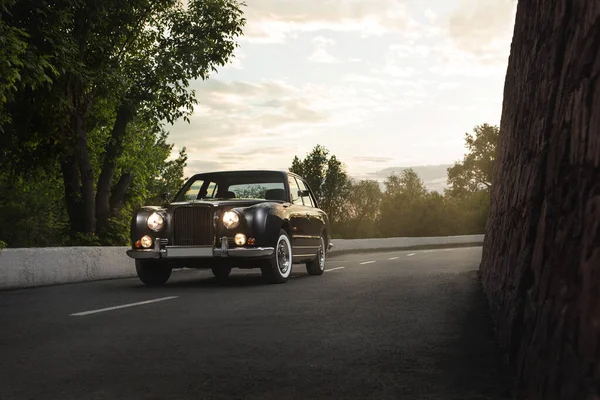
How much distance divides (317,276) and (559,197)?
390 inches

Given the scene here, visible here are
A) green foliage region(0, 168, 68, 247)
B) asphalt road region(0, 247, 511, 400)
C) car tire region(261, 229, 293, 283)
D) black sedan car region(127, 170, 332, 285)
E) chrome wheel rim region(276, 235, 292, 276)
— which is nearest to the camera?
asphalt road region(0, 247, 511, 400)

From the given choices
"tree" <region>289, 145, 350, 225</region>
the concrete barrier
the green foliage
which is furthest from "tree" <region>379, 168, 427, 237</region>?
the green foliage

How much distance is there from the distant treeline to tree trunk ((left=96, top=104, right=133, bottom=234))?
57.0 m

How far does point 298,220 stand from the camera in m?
12.3

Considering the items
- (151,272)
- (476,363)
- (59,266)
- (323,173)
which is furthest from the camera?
(323,173)

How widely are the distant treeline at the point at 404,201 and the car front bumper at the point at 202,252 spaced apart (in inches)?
2729

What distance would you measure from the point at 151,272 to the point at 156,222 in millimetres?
909

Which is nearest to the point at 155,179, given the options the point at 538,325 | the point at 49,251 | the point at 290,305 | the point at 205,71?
the point at 205,71

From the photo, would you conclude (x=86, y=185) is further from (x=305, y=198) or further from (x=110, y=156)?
(x=305, y=198)

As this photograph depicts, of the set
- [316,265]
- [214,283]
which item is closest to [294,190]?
[316,265]

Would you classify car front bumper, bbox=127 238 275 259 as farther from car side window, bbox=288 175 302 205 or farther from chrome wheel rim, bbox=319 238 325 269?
chrome wheel rim, bbox=319 238 325 269

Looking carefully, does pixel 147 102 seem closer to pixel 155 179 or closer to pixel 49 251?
pixel 49 251

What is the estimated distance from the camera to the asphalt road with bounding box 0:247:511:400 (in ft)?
13.5

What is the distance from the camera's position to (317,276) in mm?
13078
